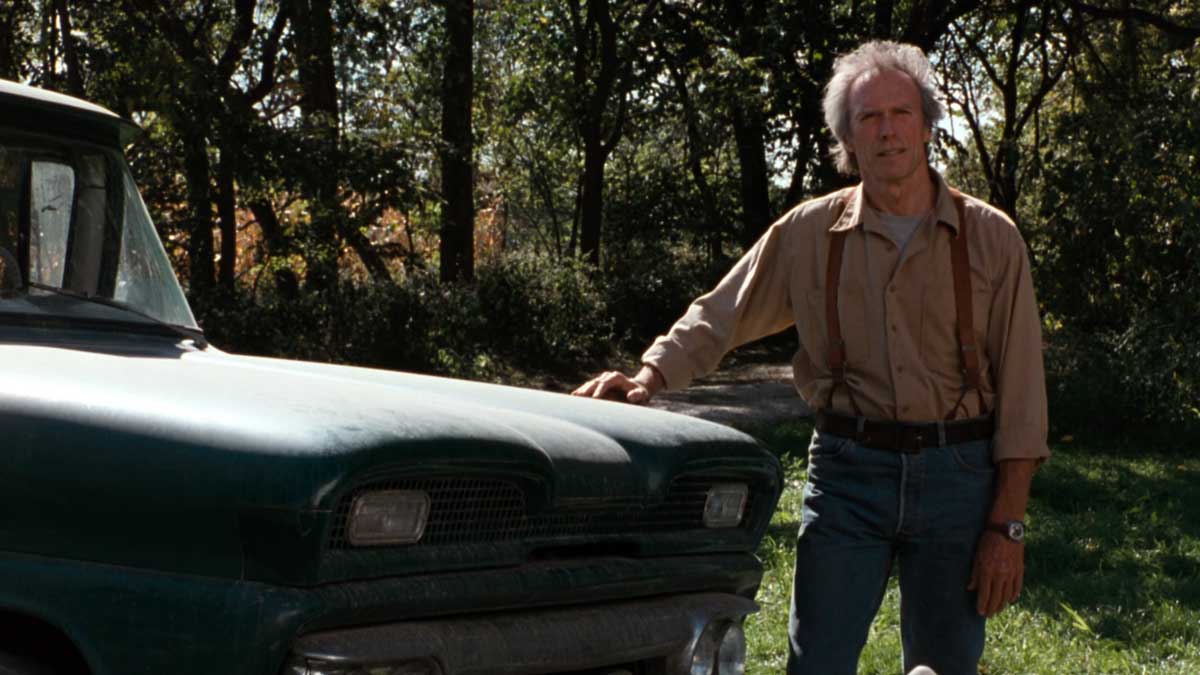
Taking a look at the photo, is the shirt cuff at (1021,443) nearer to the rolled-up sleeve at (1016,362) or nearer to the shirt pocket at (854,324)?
the rolled-up sleeve at (1016,362)

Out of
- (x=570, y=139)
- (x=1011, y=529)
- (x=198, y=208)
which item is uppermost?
(x=570, y=139)

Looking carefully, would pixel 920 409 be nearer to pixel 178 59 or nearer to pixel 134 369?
pixel 134 369

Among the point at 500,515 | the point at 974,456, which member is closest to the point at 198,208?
the point at 974,456

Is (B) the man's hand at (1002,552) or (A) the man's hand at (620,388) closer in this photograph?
(B) the man's hand at (1002,552)

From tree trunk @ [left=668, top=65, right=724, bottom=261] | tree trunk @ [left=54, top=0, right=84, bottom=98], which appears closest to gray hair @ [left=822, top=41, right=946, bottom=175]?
tree trunk @ [left=54, top=0, right=84, bottom=98]

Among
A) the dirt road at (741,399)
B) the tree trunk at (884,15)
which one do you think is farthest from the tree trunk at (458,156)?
the tree trunk at (884,15)

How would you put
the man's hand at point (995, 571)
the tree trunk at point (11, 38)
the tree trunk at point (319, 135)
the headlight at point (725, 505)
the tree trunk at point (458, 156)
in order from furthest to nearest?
the tree trunk at point (458, 156), the tree trunk at point (319, 135), the tree trunk at point (11, 38), the man's hand at point (995, 571), the headlight at point (725, 505)

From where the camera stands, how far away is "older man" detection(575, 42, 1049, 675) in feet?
13.1

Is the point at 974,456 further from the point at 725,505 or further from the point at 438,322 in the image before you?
the point at 438,322

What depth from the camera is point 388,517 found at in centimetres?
295

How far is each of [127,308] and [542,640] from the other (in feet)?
5.20

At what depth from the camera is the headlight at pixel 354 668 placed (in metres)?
2.78

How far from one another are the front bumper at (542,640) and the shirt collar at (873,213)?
100 cm

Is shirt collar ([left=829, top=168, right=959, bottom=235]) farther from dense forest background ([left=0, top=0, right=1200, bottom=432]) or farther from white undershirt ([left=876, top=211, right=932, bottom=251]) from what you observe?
dense forest background ([left=0, top=0, right=1200, bottom=432])
